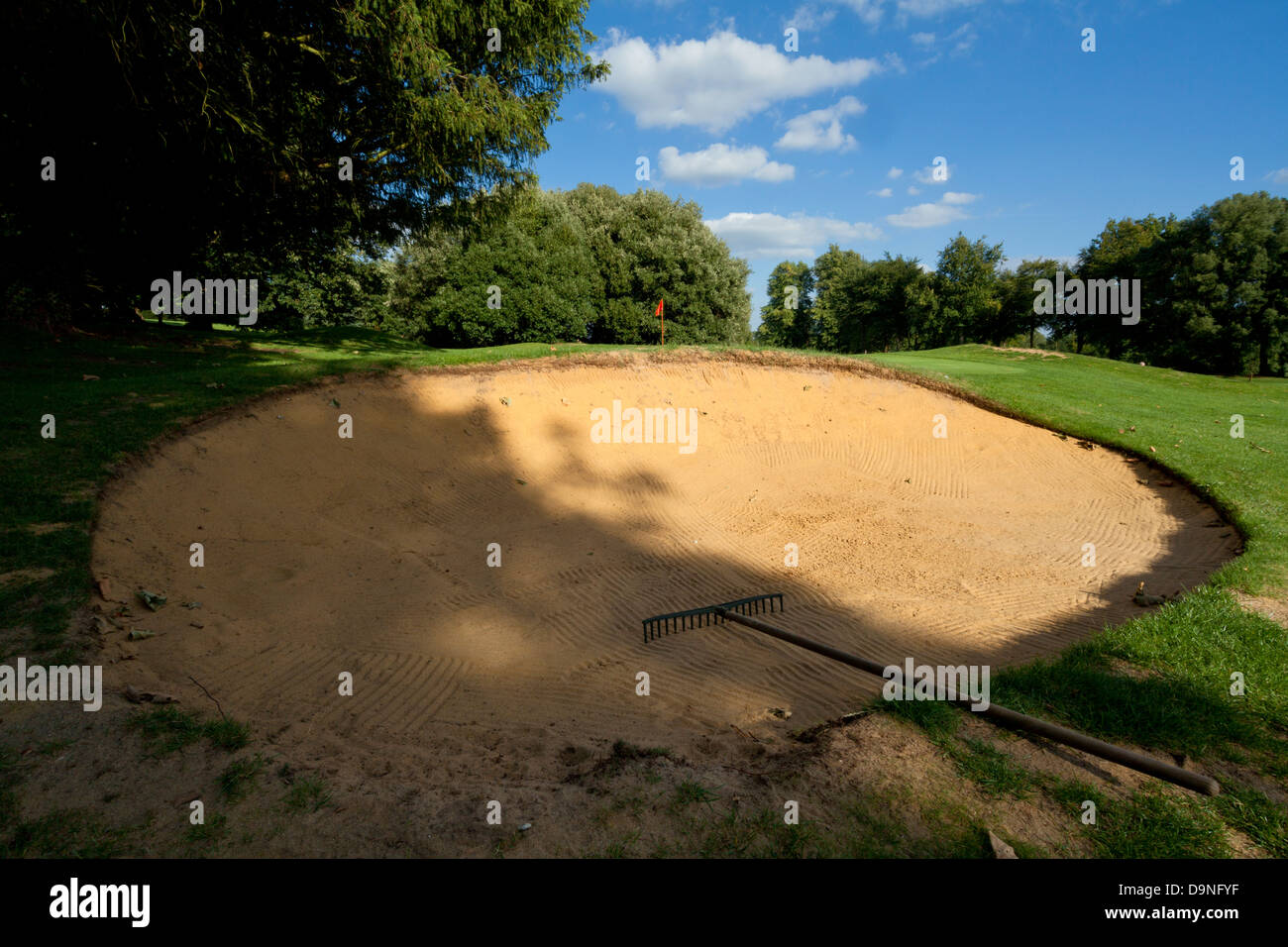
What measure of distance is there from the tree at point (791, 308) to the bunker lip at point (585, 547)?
54.7 meters

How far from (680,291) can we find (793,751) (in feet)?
111

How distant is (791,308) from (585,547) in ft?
203

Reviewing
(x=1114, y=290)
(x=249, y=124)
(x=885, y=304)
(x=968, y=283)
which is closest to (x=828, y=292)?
(x=885, y=304)

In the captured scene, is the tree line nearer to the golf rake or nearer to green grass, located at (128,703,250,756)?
the golf rake

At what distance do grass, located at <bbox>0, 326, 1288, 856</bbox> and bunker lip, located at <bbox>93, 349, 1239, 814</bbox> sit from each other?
500 millimetres

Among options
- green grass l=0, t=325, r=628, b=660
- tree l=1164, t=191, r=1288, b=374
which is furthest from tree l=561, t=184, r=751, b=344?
tree l=1164, t=191, r=1288, b=374

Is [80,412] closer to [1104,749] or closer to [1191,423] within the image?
[1104,749]

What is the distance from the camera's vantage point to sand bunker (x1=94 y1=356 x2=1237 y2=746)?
18.9 feet

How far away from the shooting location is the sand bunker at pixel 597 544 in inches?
226

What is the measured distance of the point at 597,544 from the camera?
10117 millimetres

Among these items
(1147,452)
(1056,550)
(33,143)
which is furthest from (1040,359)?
(33,143)

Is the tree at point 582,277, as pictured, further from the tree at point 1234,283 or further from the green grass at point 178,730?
the tree at point 1234,283

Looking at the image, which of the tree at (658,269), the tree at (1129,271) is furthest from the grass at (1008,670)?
the tree at (1129,271)
